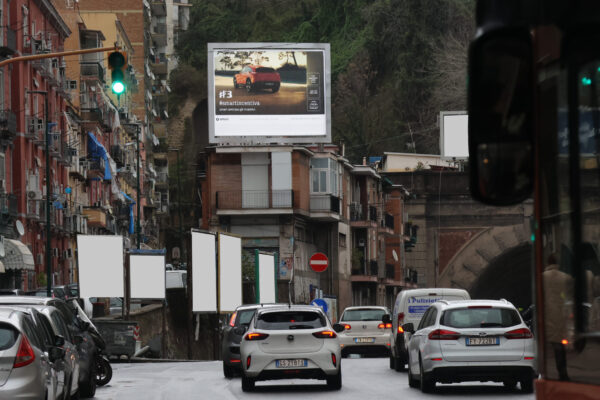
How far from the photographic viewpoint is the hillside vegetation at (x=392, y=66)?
90875 millimetres

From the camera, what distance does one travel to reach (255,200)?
228ft

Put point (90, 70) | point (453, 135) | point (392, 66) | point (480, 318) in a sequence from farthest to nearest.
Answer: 1. point (392, 66)
2. point (90, 70)
3. point (453, 135)
4. point (480, 318)

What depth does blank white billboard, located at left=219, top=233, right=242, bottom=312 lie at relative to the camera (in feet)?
164

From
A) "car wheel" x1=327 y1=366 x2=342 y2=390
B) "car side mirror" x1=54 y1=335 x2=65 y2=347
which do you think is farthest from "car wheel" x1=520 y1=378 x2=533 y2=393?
"car side mirror" x1=54 y1=335 x2=65 y2=347

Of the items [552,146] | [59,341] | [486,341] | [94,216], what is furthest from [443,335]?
[94,216]

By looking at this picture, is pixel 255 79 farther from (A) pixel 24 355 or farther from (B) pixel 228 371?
(A) pixel 24 355

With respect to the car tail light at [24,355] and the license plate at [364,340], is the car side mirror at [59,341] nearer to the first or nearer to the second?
the car tail light at [24,355]

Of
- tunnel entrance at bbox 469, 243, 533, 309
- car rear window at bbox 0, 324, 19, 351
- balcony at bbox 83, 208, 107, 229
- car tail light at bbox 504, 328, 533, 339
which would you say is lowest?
tunnel entrance at bbox 469, 243, 533, 309

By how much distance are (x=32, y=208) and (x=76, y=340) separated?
37811mm

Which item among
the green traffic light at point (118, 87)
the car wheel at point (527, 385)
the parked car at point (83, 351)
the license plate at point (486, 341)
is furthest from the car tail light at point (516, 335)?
A: the green traffic light at point (118, 87)

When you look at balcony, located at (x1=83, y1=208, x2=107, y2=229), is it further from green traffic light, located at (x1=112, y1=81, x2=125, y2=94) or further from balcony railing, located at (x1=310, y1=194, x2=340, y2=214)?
green traffic light, located at (x1=112, y1=81, x2=125, y2=94)

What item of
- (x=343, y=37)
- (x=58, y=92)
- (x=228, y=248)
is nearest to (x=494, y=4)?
(x=228, y=248)

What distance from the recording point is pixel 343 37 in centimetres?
10925

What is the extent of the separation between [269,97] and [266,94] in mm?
225
